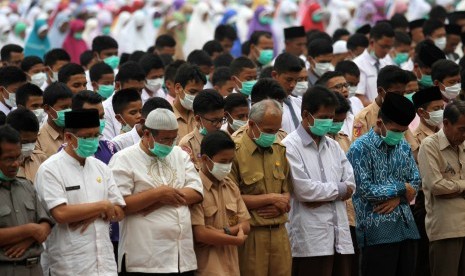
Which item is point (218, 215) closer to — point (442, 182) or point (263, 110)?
point (263, 110)

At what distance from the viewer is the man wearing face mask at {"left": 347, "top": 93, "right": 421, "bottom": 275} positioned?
10.5 meters

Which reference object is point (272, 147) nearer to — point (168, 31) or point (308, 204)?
point (308, 204)

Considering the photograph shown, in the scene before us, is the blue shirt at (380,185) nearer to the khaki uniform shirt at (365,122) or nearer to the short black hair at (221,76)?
the khaki uniform shirt at (365,122)

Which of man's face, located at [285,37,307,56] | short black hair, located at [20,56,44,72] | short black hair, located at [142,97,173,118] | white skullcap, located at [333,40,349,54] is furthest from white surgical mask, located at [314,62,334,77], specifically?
short black hair, located at [142,97,173,118]

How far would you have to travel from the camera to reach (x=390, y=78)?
12.4 m

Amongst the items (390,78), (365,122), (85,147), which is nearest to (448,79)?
(390,78)

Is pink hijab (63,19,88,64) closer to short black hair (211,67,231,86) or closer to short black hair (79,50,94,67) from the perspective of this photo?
short black hair (79,50,94,67)

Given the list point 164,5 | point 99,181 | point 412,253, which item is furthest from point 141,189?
point 164,5

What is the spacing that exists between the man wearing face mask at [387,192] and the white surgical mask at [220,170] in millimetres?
1413

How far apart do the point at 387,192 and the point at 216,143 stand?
5.52 ft

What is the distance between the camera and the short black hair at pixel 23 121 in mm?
9734

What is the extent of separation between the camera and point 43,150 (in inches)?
419

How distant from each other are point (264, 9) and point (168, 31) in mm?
2058

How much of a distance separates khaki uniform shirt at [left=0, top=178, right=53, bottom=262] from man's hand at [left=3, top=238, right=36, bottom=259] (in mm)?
26
